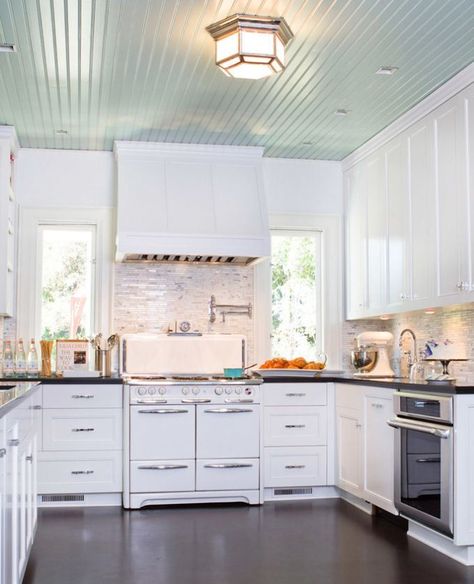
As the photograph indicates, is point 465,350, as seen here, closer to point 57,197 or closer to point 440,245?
point 440,245

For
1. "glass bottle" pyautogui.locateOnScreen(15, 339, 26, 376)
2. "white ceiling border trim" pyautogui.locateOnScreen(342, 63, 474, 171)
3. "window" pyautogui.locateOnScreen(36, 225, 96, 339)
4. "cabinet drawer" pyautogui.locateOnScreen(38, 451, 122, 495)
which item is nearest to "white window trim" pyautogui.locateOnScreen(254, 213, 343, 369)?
"white ceiling border trim" pyautogui.locateOnScreen(342, 63, 474, 171)

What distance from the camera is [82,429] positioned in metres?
5.61

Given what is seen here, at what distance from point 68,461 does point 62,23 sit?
9.67 feet

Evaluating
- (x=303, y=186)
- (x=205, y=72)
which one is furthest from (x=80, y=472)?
(x=303, y=186)

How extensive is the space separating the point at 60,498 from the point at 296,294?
2.53 m

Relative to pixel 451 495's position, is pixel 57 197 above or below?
above

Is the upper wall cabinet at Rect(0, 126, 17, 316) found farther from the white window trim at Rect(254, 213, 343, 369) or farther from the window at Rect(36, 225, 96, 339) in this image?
the white window trim at Rect(254, 213, 343, 369)

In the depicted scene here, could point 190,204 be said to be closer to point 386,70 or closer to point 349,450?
point 386,70

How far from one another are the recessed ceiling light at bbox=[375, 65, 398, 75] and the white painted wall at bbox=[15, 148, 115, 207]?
2612mm

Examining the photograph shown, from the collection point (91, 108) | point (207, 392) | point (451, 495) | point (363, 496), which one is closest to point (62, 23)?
point (91, 108)

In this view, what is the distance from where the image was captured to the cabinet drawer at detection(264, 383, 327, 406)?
5.86m

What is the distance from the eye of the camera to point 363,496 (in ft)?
17.1

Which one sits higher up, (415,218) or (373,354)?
(415,218)

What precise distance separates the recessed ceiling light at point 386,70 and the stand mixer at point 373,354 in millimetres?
2107
